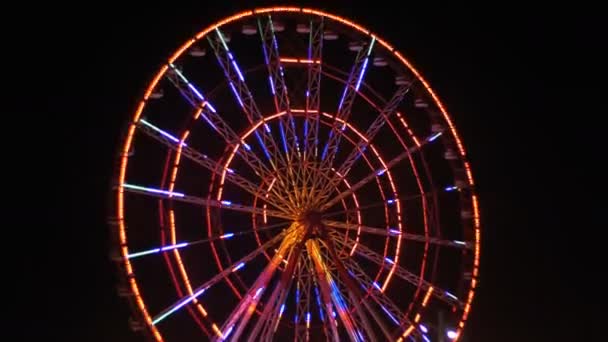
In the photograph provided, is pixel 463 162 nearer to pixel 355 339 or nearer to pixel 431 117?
pixel 431 117

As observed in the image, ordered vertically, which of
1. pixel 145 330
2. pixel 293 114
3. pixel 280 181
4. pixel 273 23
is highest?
pixel 273 23

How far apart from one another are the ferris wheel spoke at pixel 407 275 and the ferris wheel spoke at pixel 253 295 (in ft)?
3.27

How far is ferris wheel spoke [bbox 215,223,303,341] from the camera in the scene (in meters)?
16.1

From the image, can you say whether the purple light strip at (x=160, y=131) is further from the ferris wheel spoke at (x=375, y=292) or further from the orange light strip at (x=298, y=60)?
the ferris wheel spoke at (x=375, y=292)

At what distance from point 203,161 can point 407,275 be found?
12.9 ft

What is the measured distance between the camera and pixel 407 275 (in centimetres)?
1759

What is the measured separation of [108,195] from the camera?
611 inches

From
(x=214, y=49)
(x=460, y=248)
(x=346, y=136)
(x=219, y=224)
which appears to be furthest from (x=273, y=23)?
(x=460, y=248)

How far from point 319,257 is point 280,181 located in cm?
137

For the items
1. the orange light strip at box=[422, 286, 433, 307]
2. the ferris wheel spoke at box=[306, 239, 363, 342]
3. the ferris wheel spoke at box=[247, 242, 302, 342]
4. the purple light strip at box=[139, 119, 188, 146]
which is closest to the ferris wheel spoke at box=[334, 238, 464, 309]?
the orange light strip at box=[422, 286, 433, 307]

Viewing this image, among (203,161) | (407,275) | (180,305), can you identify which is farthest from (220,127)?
(407,275)

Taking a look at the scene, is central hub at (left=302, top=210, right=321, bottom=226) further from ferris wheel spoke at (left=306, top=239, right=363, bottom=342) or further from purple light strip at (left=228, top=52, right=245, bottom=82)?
purple light strip at (left=228, top=52, right=245, bottom=82)

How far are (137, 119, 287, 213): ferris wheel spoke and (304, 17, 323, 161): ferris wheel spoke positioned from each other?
1.12 metres

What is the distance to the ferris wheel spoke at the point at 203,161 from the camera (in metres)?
16.2
